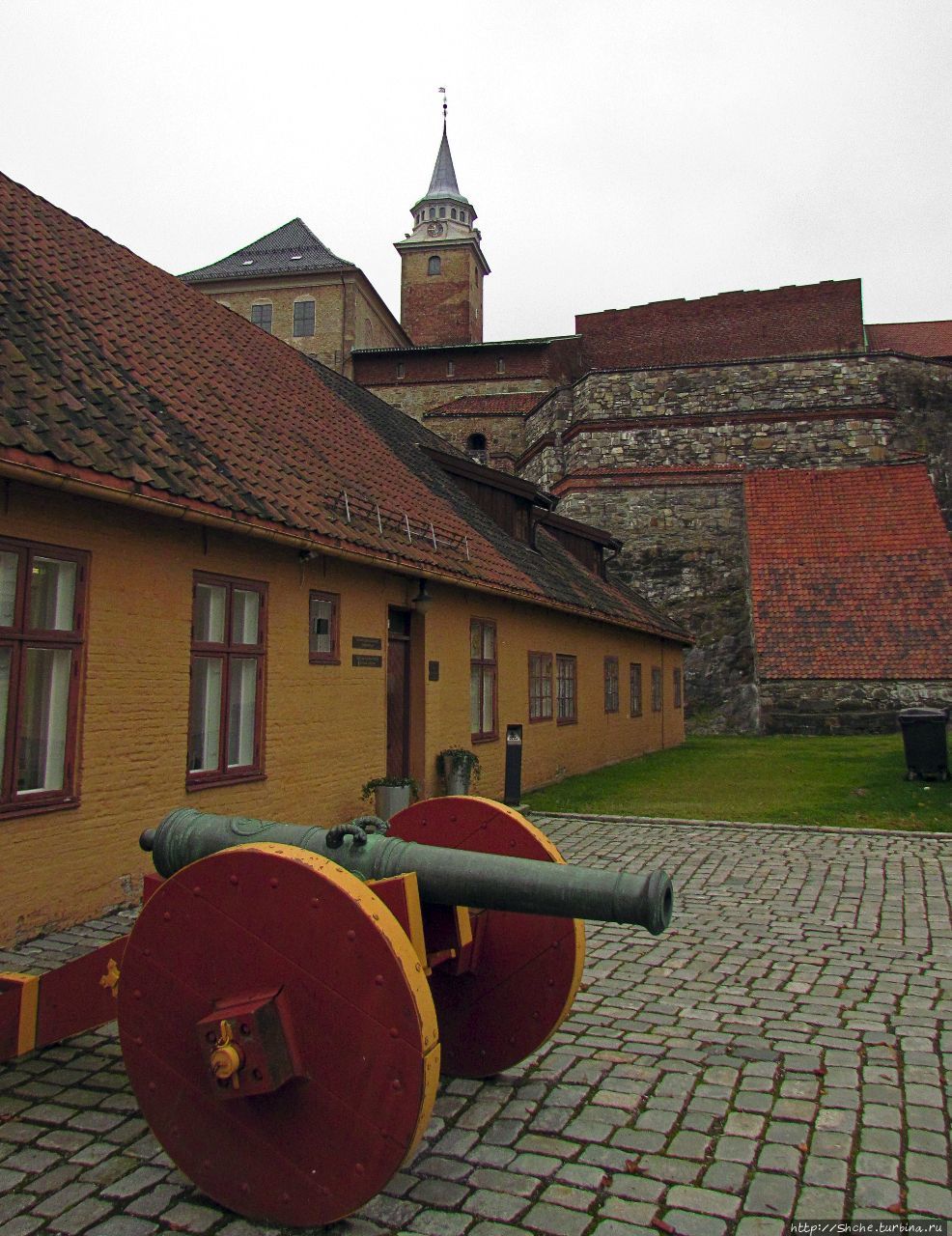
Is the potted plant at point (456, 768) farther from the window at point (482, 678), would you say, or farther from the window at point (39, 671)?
the window at point (39, 671)

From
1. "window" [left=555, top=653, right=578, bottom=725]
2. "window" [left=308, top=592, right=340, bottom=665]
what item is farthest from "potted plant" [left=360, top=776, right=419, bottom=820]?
"window" [left=555, top=653, right=578, bottom=725]

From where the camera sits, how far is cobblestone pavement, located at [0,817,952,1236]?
2.77 metres

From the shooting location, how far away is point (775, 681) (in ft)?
72.3

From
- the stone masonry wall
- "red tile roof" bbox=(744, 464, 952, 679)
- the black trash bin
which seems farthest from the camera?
"red tile roof" bbox=(744, 464, 952, 679)

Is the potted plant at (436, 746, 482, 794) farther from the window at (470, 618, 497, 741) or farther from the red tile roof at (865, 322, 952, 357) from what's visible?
the red tile roof at (865, 322, 952, 357)

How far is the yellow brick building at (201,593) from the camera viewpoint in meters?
5.74

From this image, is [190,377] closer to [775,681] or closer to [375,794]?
[375,794]

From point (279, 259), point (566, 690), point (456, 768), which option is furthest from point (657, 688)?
point (279, 259)

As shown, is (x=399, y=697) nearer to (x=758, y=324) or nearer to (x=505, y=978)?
(x=505, y=978)

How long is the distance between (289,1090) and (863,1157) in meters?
1.89

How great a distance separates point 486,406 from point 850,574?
19.0 m

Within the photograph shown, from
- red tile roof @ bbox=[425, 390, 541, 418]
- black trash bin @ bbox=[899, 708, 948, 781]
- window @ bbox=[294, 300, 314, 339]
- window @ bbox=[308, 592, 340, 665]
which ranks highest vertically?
window @ bbox=[294, 300, 314, 339]

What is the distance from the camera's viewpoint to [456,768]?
10570 mm

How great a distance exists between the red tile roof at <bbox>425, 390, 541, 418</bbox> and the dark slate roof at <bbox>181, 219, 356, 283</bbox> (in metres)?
8.98
